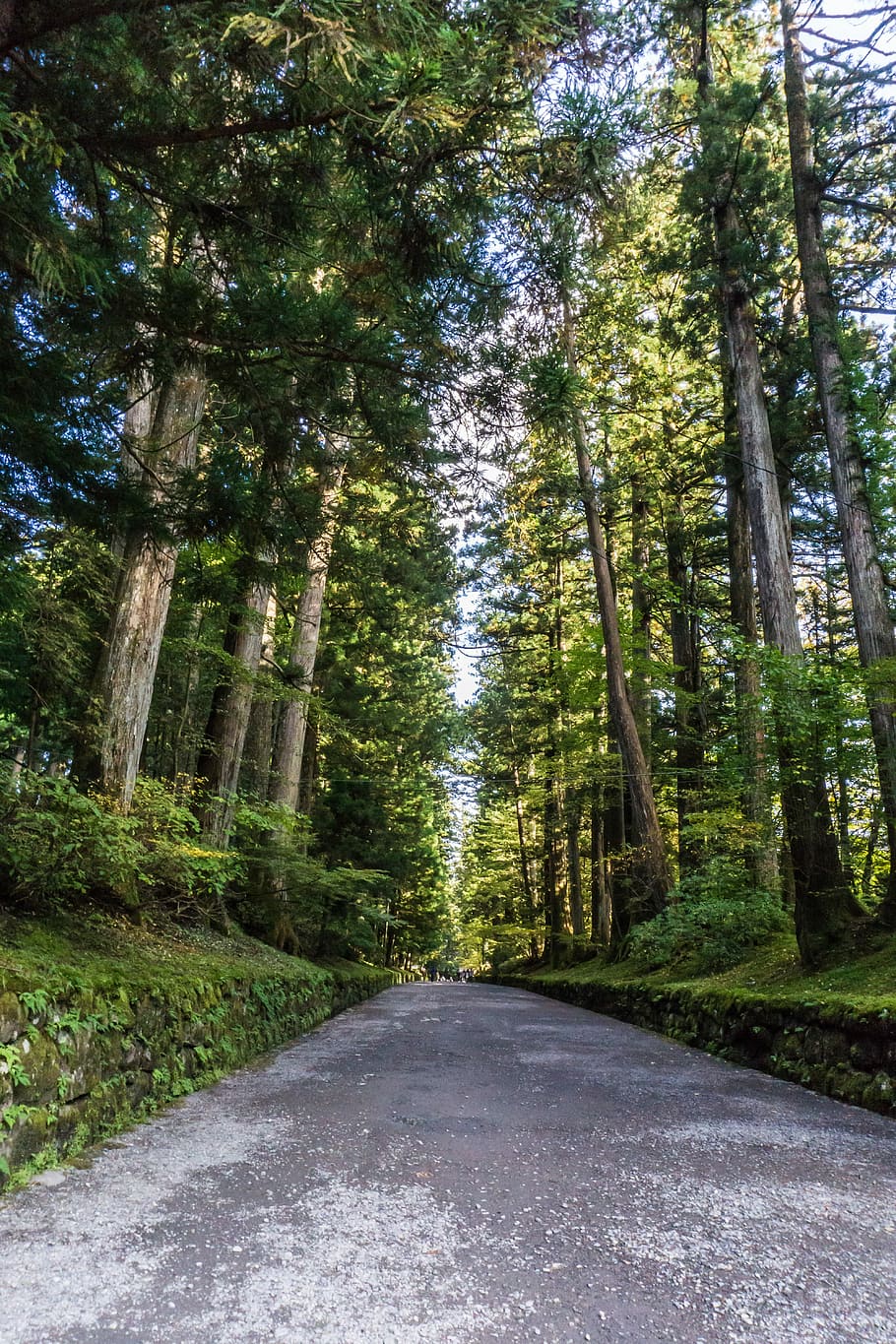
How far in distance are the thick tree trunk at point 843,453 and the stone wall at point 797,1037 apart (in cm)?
168

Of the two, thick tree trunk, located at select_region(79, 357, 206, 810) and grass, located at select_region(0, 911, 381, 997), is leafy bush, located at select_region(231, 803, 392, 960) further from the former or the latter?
thick tree trunk, located at select_region(79, 357, 206, 810)

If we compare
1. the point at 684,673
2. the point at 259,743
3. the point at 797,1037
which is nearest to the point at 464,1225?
the point at 797,1037

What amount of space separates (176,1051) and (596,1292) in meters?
3.43

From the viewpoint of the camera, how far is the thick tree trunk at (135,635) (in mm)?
6238

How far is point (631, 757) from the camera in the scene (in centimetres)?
1353

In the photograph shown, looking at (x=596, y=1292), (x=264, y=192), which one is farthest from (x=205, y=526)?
(x=596, y=1292)

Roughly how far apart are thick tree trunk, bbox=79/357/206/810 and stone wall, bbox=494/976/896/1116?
5712 millimetres

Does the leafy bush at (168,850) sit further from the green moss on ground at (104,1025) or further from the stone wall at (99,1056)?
the stone wall at (99,1056)

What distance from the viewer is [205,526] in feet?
15.9

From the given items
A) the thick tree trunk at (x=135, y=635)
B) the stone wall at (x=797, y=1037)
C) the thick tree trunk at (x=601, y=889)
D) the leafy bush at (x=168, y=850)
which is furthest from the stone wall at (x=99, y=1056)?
the thick tree trunk at (x=601, y=889)

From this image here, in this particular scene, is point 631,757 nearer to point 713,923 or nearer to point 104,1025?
point 713,923

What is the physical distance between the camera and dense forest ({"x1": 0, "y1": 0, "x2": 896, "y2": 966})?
3857 millimetres

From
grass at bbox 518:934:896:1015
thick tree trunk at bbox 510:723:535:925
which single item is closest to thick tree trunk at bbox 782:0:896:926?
grass at bbox 518:934:896:1015

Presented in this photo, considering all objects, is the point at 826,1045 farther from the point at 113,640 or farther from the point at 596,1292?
the point at 113,640
